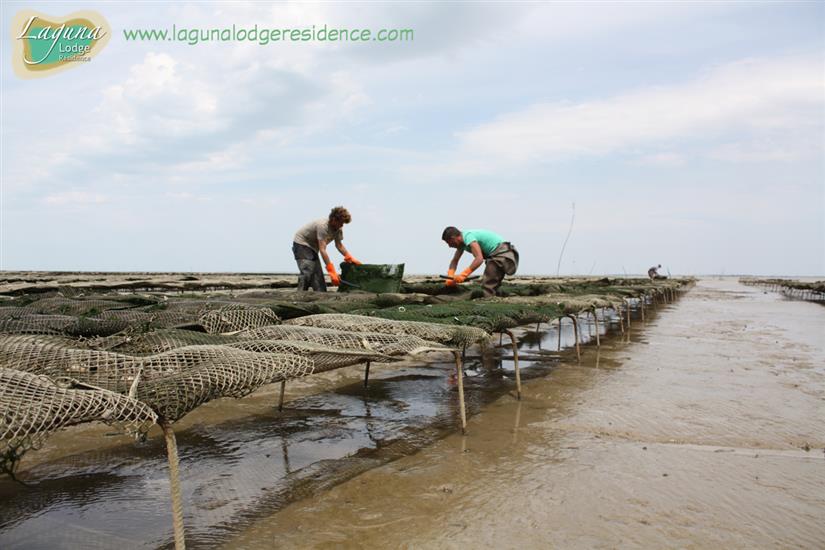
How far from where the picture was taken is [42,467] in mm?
3441

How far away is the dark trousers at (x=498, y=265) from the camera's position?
8.64 metres

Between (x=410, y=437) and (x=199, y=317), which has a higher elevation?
A: (x=199, y=317)

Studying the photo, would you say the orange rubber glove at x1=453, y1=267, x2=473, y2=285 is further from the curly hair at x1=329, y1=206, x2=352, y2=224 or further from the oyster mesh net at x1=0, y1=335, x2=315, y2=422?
the oyster mesh net at x1=0, y1=335, x2=315, y2=422

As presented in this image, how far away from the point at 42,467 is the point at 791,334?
13204mm

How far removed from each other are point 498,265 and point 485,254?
0.91 ft

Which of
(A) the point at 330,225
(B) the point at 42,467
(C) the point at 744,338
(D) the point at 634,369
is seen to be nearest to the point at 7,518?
(B) the point at 42,467

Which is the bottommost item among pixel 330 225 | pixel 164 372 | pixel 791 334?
pixel 791 334

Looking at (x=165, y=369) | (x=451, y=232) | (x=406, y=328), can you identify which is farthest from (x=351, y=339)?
(x=451, y=232)

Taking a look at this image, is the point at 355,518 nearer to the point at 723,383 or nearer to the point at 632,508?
the point at 632,508

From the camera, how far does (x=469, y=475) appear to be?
3.43 meters

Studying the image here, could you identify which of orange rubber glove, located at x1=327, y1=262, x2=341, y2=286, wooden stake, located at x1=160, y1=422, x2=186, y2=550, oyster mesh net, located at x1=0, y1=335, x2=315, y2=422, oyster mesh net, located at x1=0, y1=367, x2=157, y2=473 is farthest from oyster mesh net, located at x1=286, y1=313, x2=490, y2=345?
orange rubber glove, located at x1=327, y1=262, x2=341, y2=286

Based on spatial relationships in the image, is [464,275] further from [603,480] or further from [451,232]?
[603,480]

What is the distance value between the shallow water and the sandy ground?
0.01 metres

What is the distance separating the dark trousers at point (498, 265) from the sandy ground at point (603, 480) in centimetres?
269
